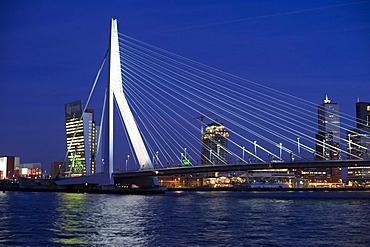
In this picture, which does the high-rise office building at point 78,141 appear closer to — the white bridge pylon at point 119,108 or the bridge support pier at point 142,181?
the bridge support pier at point 142,181

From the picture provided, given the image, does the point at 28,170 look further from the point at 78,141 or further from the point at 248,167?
the point at 248,167

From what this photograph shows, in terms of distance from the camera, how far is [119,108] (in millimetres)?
46562

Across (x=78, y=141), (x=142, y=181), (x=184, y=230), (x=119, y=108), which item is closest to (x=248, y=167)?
(x=119, y=108)

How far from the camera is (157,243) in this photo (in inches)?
669

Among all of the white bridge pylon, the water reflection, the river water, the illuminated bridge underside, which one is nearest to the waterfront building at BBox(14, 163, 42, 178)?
the illuminated bridge underside

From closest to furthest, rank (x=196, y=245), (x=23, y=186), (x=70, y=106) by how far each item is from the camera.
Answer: (x=196, y=245) < (x=23, y=186) < (x=70, y=106)

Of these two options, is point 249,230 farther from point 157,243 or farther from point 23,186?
point 23,186

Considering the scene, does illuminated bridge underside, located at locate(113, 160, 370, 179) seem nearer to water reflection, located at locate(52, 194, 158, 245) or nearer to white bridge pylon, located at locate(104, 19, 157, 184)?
white bridge pylon, located at locate(104, 19, 157, 184)

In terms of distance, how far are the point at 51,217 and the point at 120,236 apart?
28.4 feet

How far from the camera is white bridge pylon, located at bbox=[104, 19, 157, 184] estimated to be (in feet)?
152

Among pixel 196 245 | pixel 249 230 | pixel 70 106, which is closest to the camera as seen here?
pixel 196 245

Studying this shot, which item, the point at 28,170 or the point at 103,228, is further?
the point at 28,170

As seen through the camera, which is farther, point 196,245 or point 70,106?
point 70,106

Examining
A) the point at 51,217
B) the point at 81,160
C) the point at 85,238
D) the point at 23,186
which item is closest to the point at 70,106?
the point at 81,160
